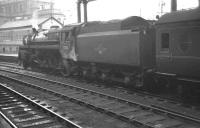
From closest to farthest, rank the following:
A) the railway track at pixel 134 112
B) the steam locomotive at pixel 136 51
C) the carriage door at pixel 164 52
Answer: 1. the railway track at pixel 134 112
2. the steam locomotive at pixel 136 51
3. the carriage door at pixel 164 52

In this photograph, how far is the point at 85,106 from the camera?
960cm

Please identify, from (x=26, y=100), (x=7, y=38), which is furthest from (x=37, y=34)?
(x=7, y=38)

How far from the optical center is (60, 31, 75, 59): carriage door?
16188mm

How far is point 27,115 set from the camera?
8.60 m

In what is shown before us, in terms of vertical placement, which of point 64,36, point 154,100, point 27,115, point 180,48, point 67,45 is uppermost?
point 64,36

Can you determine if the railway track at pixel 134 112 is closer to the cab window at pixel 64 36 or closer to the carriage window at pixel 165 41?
the carriage window at pixel 165 41

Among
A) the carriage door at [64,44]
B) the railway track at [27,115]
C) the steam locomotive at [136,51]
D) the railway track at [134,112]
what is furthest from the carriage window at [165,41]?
the carriage door at [64,44]

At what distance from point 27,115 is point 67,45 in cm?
836

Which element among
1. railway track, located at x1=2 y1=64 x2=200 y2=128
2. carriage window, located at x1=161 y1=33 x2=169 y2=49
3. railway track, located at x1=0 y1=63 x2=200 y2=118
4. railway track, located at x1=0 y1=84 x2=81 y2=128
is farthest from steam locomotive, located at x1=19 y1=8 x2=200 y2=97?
railway track, located at x1=0 y1=84 x2=81 y2=128

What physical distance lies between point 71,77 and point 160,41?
7737 mm

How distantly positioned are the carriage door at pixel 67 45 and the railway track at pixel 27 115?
18.1ft

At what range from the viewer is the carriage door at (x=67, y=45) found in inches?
637

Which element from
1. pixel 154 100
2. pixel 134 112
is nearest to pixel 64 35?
pixel 154 100

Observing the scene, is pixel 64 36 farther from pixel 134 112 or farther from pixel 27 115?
pixel 134 112
